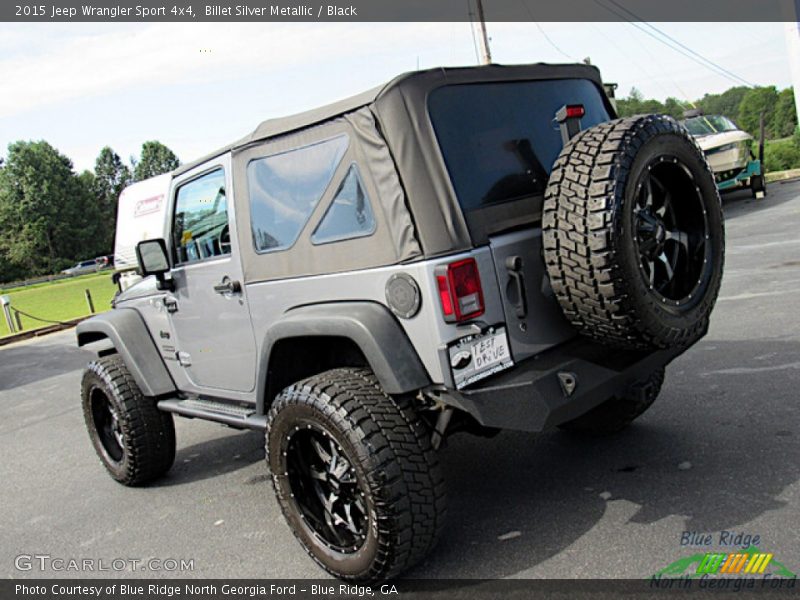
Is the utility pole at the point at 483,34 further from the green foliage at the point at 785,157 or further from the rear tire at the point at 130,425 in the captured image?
the rear tire at the point at 130,425

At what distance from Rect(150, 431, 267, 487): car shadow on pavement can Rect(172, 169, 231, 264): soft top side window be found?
5.32 feet

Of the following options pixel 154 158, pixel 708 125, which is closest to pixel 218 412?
pixel 708 125

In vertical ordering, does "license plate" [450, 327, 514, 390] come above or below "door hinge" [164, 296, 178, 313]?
below

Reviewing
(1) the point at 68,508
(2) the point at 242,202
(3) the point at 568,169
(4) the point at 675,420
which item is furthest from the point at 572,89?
(1) the point at 68,508

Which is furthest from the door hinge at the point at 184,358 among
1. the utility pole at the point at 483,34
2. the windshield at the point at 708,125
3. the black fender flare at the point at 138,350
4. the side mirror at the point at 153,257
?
the utility pole at the point at 483,34

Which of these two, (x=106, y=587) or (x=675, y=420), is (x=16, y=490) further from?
(x=675, y=420)

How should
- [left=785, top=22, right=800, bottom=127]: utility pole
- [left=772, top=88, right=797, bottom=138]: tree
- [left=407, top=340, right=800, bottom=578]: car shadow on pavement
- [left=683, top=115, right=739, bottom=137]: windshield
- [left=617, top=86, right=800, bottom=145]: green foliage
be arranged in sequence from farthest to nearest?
1. [left=772, top=88, right=797, bottom=138]: tree
2. [left=617, top=86, right=800, bottom=145]: green foliage
3. [left=785, top=22, right=800, bottom=127]: utility pole
4. [left=683, top=115, right=739, bottom=137]: windshield
5. [left=407, top=340, right=800, bottom=578]: car shadow on pavement

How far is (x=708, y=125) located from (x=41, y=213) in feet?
262

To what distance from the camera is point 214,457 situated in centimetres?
545

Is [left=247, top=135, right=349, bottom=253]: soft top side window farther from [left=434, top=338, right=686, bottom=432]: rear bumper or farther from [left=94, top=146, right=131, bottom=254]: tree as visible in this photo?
[left=94, top=146, right=131, bottom=254]: tree

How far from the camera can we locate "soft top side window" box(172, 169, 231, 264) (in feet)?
13.0

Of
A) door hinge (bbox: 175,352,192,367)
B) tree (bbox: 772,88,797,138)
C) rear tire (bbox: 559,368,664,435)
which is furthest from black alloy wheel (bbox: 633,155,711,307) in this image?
tree (bbox: 772,88,797,138)

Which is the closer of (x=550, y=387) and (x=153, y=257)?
(x=550, y=387)

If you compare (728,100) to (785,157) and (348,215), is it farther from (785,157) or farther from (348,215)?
(348,215)
